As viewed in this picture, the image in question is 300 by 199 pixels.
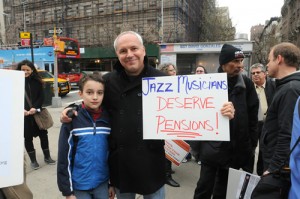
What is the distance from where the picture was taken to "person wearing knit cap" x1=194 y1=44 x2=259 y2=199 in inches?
102

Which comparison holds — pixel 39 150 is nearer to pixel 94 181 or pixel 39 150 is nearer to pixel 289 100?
pixel 94 181

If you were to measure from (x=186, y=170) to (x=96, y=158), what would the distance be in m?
2.83

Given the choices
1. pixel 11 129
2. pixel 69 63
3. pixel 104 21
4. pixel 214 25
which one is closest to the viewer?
pixel 11 129

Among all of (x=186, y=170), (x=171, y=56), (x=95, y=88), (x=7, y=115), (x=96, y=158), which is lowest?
(x=186, y=170)

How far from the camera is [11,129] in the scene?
155 centimetres

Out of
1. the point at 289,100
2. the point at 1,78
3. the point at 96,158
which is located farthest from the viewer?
the point at 96,158

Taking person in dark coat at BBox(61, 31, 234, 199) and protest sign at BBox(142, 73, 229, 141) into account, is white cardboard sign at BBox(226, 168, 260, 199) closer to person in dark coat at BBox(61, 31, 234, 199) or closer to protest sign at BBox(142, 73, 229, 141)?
protest sign at BBox(142, 73, 229, 141)

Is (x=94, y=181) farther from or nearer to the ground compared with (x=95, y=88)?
nearer to the ground

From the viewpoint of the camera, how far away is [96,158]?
197 centimetres

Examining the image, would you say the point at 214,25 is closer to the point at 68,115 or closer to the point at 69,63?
the point at 69,63

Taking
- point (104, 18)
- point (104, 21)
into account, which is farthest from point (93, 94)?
point (104, 18)

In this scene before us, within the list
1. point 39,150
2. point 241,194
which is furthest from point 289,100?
point 39,150

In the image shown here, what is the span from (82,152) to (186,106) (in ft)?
2.95

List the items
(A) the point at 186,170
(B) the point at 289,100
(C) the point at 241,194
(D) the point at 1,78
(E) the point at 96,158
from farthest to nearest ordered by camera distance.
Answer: (A) the point at 186,170
(C) the point at 241,194
(E) the point at 96,158
(B) the point at 289,100
(D) the point at 1,78
